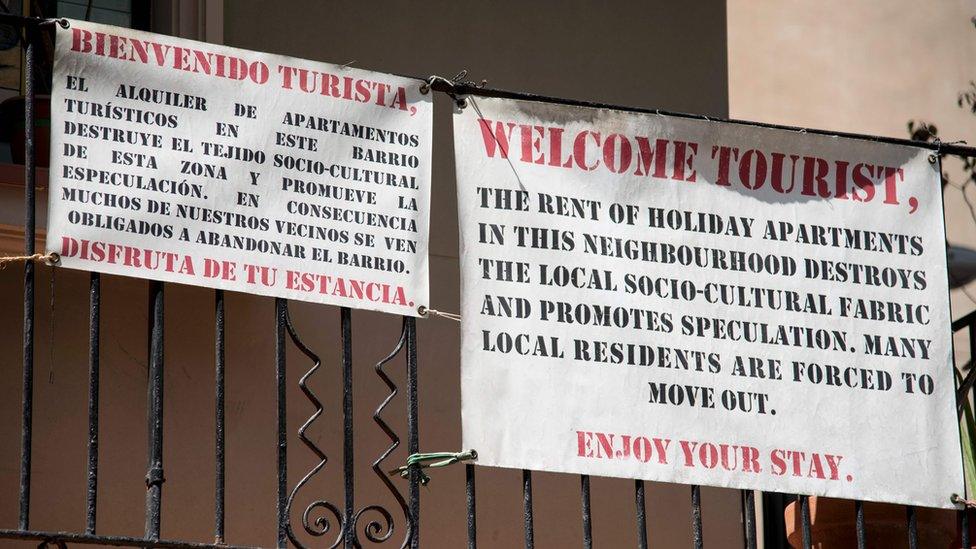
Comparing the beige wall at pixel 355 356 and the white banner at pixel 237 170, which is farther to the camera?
the beige wall at pixel 355 356

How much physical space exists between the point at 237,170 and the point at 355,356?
5.26 feet

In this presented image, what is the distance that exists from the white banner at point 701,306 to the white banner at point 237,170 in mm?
225

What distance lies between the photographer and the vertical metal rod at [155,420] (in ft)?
16.2

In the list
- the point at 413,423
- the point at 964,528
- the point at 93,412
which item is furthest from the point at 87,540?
the point at 964,528

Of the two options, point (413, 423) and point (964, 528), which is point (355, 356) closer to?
point (413, 423)

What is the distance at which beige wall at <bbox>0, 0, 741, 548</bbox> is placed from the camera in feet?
20.1

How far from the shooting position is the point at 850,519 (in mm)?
6027

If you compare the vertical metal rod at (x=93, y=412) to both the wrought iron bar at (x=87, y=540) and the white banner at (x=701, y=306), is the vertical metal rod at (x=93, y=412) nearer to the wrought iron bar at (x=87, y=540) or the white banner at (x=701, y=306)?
the wrought iron bar at (x=87, y=540)

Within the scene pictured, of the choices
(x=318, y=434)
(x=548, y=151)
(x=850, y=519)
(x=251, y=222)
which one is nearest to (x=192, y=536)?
(x=318, y=434)

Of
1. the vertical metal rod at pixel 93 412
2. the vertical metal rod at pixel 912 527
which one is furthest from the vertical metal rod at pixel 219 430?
the vertical metal rod at pixel 912 527

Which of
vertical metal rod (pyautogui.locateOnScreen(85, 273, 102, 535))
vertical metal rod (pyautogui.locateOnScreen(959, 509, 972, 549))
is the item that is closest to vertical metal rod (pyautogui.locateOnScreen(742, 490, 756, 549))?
vertical metal rod (pyautogui.locateOnScreen(959, 509, 972, 549))

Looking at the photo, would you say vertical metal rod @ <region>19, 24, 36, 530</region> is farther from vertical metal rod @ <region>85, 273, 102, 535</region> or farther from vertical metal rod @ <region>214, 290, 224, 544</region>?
vertical metal rod @ <region>214, 290, 224, 544</region>

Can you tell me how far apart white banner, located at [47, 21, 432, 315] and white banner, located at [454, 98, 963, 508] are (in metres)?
0.22

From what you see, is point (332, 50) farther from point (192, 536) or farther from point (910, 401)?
point (910, 401)
